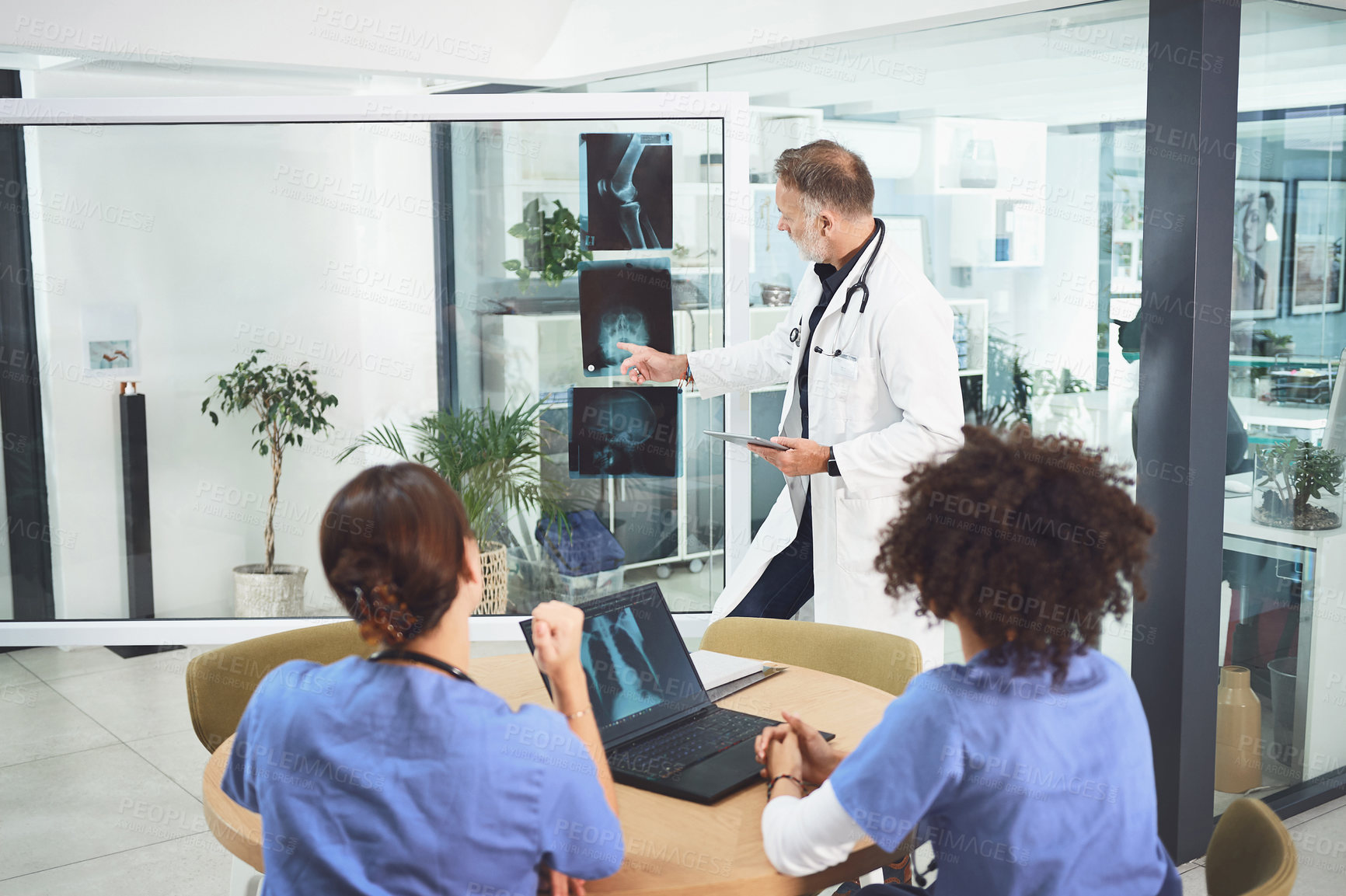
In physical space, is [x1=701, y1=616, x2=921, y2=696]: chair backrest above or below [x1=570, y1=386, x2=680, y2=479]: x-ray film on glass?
below

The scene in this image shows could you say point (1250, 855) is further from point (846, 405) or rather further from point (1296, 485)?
point (1296, 485)

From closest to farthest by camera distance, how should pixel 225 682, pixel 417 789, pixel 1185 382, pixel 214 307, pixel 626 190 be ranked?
pixel 417 789, pixel 225 682, pixel 1185 382, pixel 626 190, pixel 214 307

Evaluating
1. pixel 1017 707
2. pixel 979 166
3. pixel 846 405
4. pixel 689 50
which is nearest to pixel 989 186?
pixel 979 166

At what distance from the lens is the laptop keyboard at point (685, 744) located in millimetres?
1638

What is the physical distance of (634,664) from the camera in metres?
1.79

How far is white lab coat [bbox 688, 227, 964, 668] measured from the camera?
266cm

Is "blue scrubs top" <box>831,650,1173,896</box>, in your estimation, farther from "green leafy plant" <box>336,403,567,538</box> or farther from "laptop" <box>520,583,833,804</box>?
"green leafy plant" <box>336,403,567,538</box>

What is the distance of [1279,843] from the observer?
137 cm

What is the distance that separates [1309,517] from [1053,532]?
8.26 ft

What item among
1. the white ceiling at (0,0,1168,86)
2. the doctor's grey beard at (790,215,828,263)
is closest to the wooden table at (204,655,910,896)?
the doctor's grey beard at (790,215,828,263)

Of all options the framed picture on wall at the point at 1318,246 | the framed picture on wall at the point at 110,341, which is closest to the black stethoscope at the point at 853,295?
the framed picture on wall at the point at 1318,246

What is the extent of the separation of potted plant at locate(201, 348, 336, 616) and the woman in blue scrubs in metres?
2.89

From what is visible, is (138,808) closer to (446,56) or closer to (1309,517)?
(446,56)

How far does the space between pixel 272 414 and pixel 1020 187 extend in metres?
2.59
